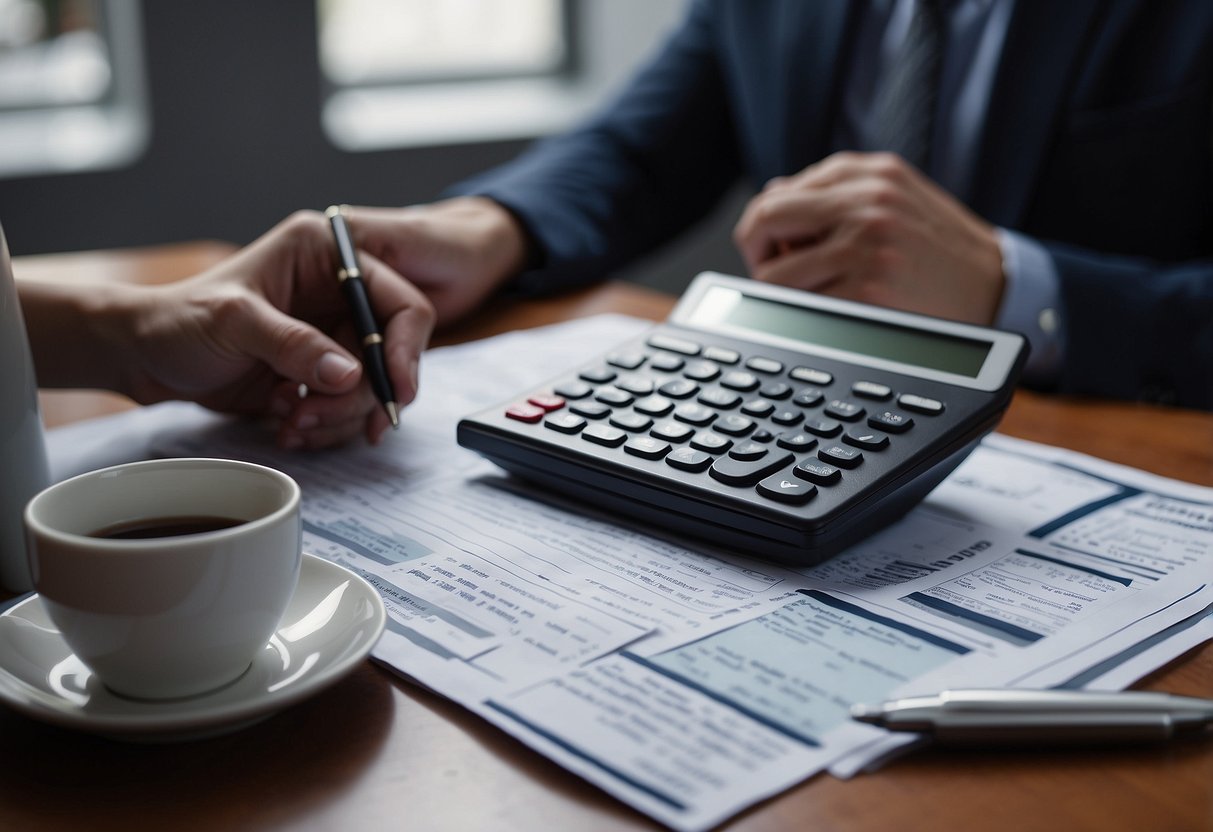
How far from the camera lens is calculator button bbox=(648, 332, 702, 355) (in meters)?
0.60

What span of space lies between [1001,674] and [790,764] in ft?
0.30

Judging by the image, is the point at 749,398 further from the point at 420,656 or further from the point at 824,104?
the point at 824,104

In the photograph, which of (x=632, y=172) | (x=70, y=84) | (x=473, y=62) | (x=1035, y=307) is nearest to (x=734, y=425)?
(x=1035, y=307)

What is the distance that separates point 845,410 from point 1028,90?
0.54 metres

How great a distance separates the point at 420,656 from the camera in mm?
387

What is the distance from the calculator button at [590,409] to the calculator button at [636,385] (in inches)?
0.8

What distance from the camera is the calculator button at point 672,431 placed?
51cm

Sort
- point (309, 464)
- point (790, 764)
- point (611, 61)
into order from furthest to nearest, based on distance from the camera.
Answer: point (611, 61)
point (309, 464)
point (790, 764)

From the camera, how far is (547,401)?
558mm

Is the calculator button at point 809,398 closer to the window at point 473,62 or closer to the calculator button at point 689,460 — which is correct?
the calculator button at point 689,460

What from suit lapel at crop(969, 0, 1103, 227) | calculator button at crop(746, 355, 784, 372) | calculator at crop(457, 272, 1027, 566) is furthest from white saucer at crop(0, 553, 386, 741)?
suit lapel at crop(969, 0, 1103, 227)

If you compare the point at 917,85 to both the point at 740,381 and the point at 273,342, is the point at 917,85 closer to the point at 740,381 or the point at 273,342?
the point at 740,381

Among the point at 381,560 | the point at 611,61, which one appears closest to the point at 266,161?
the point at 611,61

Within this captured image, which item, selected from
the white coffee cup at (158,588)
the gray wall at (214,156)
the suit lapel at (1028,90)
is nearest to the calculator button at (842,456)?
the white coffee cup at (158,588)
